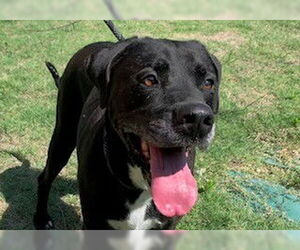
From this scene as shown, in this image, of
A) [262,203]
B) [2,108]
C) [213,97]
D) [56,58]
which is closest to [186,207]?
[213,97]

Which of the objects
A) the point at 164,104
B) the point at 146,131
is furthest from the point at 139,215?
the point at 164,104

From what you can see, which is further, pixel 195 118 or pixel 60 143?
pixel 60 143

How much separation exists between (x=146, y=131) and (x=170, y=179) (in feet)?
0.95

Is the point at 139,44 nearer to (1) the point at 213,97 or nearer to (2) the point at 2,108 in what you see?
(1) the point at 213,97

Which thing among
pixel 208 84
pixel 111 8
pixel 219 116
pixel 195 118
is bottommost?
pixel 219 116

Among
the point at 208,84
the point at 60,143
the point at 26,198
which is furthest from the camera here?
the point at 26,198

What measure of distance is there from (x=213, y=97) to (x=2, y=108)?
3917 millimetres

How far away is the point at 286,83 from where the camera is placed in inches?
302

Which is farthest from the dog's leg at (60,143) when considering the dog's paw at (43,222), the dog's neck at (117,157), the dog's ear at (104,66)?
the dog's neck at (117,157)

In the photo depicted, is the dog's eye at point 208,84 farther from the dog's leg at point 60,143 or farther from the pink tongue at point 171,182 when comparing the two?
the dog's leg at point 60,143

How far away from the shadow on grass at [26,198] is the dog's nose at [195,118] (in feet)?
6.90

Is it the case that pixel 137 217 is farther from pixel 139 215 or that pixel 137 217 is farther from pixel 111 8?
pixel 111 8

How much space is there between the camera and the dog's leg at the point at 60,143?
14.6 feet

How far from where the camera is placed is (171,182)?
9.92 ft
